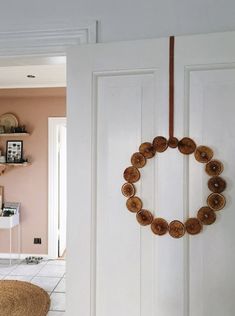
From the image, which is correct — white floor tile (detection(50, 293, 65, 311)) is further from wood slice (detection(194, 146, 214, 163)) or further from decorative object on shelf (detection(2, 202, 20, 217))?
wood slice (detection(194, 146, 214, 163))

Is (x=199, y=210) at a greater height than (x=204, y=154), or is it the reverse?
(x=204, y=154)

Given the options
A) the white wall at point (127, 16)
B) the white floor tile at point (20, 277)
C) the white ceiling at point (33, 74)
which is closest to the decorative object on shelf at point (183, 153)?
the white wall at point (127, 16)

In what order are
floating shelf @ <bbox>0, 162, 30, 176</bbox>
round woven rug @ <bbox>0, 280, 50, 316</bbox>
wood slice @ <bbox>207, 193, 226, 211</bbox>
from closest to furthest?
wood slice @ <bbox>207, 193, 226, 211</bbox>, round woven rug @ <bbox>0, 280, 50, 316</bbox>, floating shelf @ <bbox>0, 162, 30, 176</bbox>

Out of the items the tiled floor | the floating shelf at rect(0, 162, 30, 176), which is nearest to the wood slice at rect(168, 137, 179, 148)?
the tiled floor

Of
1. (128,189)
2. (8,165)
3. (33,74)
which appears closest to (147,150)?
(128,189)

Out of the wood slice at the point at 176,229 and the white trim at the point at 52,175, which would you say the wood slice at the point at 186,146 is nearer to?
the wood slice at the point at 176,229

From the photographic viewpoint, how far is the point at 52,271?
13.0 feet

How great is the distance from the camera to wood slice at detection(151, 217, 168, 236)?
1.09 m

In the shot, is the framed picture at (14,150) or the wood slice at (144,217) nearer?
the wood slice at (144,217)

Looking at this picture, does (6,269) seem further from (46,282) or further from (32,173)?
(32,173)

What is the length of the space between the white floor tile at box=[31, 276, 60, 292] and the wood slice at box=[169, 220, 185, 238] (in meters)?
2.76

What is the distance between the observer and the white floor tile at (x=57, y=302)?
297 centimetres

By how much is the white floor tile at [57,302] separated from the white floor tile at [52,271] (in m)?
0.57

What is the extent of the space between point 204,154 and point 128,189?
303 mm
